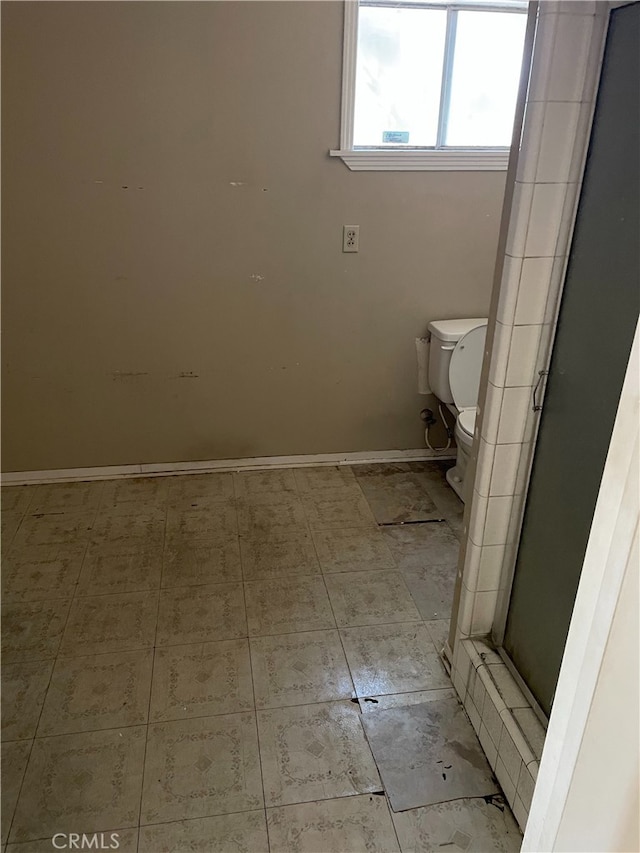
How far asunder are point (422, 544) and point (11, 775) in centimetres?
151

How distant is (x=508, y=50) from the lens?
2402 mm

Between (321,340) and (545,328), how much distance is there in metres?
1.46

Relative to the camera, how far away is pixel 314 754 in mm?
1566

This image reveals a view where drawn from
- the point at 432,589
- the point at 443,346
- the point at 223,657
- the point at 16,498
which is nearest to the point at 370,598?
the point at 432,589

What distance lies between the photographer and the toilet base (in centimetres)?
270

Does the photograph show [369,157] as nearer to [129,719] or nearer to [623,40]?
[623,40]

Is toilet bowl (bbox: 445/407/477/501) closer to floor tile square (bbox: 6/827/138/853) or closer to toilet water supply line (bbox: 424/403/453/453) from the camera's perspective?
toilet water supply line (bbox: 424/403/453/453)

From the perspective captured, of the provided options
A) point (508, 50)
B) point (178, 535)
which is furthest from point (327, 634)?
point (508, 50)

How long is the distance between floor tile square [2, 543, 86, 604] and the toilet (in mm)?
1570

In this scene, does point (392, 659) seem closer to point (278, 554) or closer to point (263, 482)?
point (278, 554)

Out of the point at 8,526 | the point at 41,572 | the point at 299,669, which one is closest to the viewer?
the point at 299,669

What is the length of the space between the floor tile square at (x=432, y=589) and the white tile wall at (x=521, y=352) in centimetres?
31

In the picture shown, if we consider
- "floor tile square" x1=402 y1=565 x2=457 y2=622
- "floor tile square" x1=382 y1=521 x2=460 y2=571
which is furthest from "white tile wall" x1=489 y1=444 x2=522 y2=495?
"floor tile square" x1=382 y1=521 x2=460 y2=571

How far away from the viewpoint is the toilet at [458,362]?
2.58m
